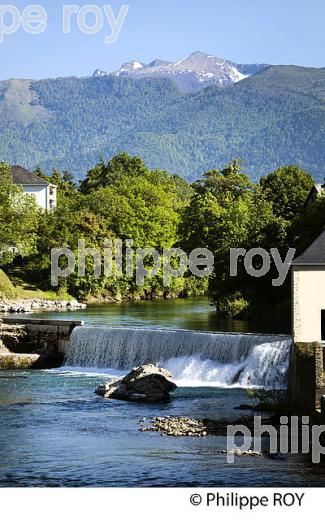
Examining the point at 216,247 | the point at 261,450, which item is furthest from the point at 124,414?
the point at 216,247

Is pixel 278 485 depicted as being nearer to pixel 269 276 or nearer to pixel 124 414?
pixel 124 414

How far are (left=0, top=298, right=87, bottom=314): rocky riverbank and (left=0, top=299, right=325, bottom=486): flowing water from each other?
42.3 ft

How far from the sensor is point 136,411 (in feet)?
109

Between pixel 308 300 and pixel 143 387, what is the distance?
20.5 ft

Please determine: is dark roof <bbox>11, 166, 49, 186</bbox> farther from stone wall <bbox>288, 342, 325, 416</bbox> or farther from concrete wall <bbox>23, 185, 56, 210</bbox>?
stone wall <bbox>288, 342, 325, 416</bbox>

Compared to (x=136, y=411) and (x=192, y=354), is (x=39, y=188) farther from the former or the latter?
(x=136, y=411)

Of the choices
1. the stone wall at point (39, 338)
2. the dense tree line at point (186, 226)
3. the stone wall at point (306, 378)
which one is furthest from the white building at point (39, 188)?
the stone wall at point (306, 378)

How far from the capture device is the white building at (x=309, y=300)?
3294 centimetres

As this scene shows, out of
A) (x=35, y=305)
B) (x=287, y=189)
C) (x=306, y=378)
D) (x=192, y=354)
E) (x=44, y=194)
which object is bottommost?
(x=192, y=354)

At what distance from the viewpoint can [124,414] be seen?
107 feet

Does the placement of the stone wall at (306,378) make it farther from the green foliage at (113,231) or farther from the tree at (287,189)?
the green foliage at (113,231)

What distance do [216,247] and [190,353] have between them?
2087 centimetres

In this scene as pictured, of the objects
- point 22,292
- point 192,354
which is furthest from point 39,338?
point 22,292

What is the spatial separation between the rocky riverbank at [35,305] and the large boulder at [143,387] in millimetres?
28936
